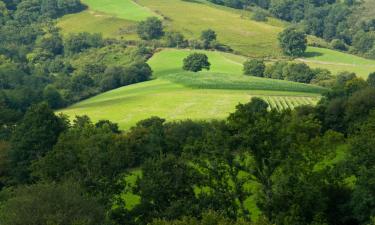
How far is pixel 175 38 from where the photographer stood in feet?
632

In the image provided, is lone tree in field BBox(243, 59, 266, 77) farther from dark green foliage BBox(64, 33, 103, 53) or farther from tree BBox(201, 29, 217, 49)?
dark green foliage BBox(64, 33, 103, 53)

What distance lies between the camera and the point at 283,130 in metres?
48.6

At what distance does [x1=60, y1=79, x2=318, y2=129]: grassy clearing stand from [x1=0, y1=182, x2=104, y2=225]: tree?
5493 cm

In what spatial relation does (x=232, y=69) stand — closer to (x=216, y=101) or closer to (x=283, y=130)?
(x=216, y=101)

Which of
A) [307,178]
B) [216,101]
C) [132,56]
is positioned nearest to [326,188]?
[307,178]

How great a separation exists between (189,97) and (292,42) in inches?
2805

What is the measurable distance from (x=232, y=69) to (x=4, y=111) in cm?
A: 8190

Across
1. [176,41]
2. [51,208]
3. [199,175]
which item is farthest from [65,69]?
[51,208]

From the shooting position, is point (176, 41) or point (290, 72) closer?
point (290, 72)

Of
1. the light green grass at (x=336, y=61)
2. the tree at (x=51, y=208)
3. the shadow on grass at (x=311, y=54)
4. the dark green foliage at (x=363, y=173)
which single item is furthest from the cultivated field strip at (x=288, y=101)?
the shadow on grass at (x=311, y=54)

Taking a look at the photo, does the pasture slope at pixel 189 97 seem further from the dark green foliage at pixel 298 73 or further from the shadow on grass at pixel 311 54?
the shadow on grass at pixel 311 54

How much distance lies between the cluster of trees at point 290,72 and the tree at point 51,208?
112 metres

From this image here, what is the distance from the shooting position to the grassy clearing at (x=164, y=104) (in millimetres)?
108287

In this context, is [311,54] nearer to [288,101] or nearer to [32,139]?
[288,101]
